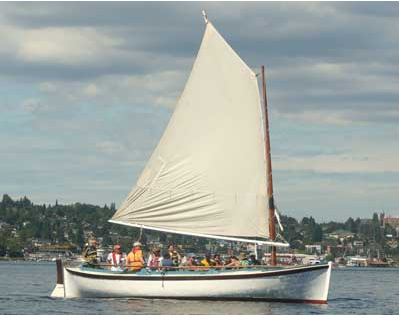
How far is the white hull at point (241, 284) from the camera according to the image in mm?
59250

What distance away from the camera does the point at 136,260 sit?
61.8m

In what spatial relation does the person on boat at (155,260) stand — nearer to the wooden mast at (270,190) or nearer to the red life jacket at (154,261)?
the red life jacket at (154,261)

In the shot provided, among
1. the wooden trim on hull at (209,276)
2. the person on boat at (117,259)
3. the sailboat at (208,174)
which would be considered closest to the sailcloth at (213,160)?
the sailboat at (208,174)

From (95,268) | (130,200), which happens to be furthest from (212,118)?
(95,268)

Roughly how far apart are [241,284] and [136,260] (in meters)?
5.75

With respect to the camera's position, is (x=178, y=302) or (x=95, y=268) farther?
(x=95, y=268)

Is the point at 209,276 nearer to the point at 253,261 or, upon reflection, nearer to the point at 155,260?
the point at 253,261

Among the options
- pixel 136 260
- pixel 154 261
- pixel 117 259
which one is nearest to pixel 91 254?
pixel 117 259

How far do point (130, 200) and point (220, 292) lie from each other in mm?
6773

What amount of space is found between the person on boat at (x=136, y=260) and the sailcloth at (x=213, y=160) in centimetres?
124

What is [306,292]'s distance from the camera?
196ft

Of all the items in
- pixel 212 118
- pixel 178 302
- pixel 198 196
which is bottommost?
pixel 178 302

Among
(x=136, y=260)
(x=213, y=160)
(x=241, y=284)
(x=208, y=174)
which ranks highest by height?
(x=213, y=160)

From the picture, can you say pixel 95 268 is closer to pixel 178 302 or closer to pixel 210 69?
pixel 178 302
